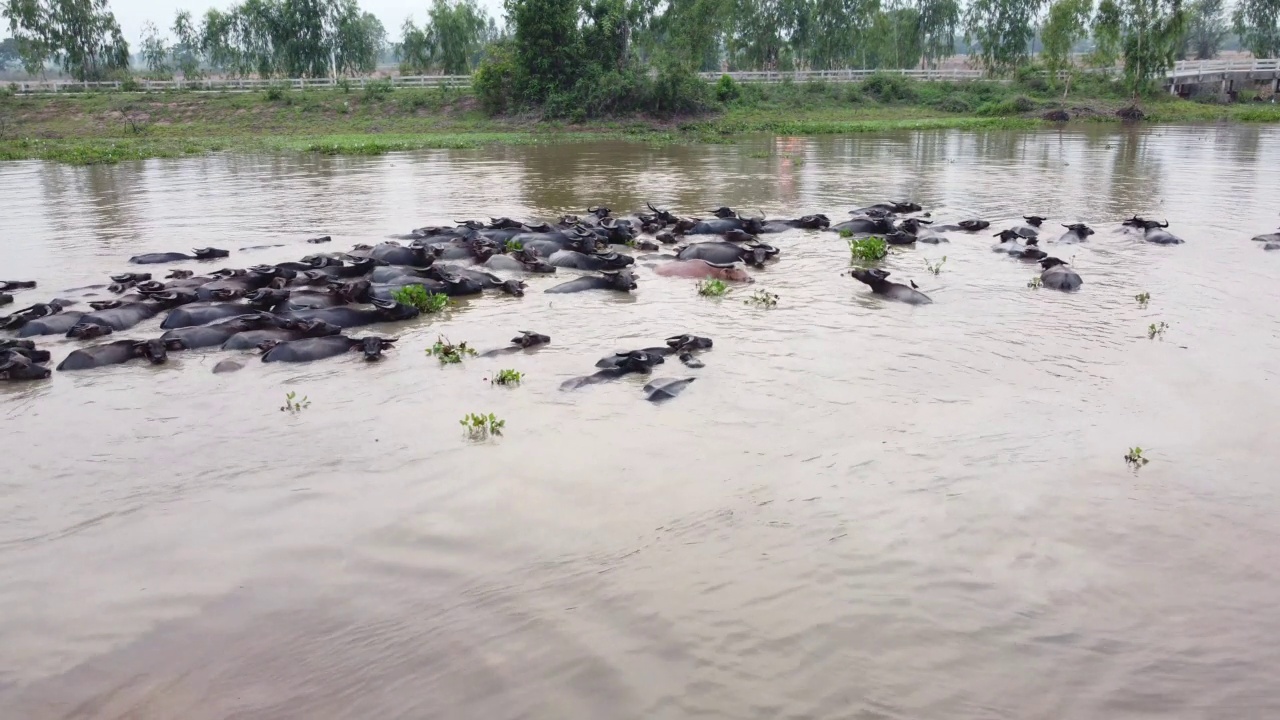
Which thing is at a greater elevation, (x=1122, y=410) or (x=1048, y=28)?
(x=1048, y=28)

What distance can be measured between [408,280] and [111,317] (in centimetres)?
310

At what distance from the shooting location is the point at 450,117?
47.7m

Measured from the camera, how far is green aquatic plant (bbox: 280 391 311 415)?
22.4 ft

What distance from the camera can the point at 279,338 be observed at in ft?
27.8

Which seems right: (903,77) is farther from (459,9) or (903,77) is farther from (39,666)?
(39,666)

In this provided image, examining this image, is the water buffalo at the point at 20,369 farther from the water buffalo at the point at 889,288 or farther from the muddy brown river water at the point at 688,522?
the water buffalo at the point at 889,288

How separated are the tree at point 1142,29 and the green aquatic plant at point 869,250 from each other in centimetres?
4638

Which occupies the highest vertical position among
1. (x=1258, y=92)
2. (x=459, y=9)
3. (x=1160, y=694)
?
(x=459, y=9)

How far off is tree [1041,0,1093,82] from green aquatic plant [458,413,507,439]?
52.4m

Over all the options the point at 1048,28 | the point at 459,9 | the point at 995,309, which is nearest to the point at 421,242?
the point at 995,309

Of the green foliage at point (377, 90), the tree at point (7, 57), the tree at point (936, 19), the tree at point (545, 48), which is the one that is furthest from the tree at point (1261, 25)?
the tree at point (7, 57)

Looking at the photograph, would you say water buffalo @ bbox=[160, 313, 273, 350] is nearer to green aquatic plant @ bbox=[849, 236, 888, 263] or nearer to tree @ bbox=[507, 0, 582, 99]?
green aquatic plant @ bbox=[849, 236, 888, 263]

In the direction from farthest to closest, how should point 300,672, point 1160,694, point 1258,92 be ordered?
point 1258,92 < point 300,672 < point 1160,694

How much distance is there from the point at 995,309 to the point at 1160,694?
245 inches
